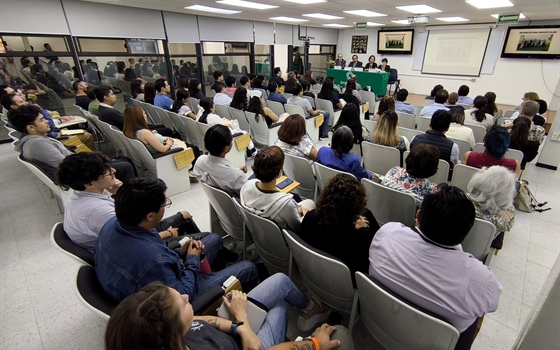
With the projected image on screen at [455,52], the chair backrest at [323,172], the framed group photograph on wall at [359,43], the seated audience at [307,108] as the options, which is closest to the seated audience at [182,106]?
the seated audience at [307,108]

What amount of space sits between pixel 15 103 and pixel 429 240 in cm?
516

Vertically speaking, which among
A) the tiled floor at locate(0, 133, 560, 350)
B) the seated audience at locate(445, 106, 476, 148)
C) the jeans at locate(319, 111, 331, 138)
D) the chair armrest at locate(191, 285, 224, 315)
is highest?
the seated audience at locate(445, 106, 476, 148)

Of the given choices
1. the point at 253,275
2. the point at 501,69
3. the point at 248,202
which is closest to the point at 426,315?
the point at 253,275

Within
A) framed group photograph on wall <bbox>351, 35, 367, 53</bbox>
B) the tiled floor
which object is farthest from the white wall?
the tiled floor

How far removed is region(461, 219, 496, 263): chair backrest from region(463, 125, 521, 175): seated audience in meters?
1.06

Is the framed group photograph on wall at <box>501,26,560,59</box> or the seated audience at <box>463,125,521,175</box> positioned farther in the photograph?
the framed group photograph on wall at <box>501,26,560,59</box>

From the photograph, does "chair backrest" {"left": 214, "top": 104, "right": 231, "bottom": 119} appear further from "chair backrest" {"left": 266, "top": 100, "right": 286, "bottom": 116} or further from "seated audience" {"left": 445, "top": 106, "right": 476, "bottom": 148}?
"seated audience" {"left": 445, "top": 106, "right": 476, "bottom": 148}

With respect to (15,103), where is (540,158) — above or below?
below

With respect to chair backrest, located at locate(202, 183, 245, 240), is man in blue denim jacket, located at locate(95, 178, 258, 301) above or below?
above

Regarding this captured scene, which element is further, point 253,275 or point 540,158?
point 540,158

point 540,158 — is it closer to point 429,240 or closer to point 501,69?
point 429,240

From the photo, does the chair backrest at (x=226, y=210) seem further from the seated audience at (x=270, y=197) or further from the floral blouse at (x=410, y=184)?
the floral blouse at (x=410, y=184)

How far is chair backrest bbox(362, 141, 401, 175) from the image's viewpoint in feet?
8.89

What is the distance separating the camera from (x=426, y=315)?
A: 0.94m
